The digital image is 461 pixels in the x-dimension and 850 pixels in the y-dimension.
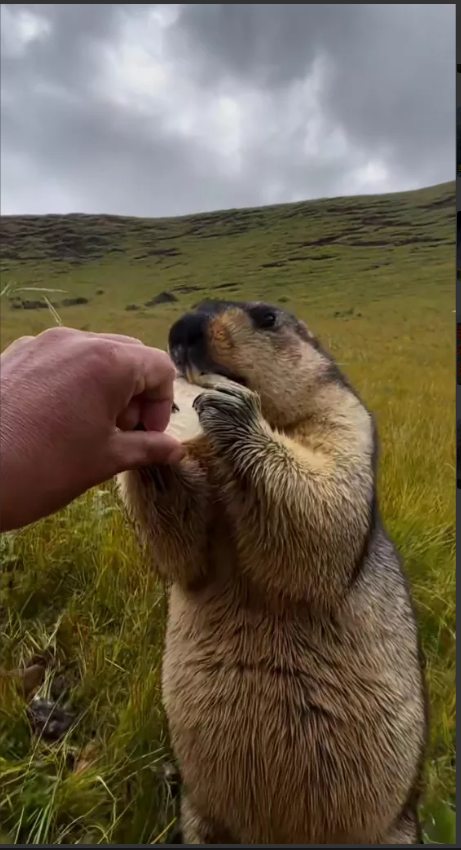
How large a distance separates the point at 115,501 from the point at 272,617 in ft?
6.72

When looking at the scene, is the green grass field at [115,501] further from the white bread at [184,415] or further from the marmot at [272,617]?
the white bread at [184,415]

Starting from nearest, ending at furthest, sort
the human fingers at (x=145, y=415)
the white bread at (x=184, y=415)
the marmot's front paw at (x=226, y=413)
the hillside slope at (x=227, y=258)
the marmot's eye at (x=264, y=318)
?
the human fingers at (x=145, y=415), the marmot's front paw at (x=226, y=413), the white bread at (x=184, y=415), the marmot's eye at (x=264, y=318), the hillside slope at (x=227, y=258)

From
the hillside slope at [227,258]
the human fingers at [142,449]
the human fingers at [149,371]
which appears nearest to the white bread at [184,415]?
the human fingers at [142,449]

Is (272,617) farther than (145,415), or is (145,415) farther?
(272,617)

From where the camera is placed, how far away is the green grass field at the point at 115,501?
8.61 ft

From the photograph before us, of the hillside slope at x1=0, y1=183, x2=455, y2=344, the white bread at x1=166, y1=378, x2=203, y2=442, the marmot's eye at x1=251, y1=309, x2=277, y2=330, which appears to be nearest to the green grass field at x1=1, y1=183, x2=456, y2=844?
the hillside slope at x1=0, y1=183, x2=455, y2=344

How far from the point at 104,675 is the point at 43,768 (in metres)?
0.46

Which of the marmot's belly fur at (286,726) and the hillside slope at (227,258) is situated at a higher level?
the hillside slope at (227,258)

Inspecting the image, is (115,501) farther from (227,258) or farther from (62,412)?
(62,412)

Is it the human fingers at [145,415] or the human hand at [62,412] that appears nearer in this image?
the human hand at [62,412]

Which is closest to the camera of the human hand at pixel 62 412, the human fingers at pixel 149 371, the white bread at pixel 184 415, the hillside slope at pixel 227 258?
the human hand at pixel 62 412

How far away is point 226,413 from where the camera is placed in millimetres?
2211

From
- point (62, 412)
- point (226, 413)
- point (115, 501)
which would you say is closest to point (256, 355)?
point (226, 413)

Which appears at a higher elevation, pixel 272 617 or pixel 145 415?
pixel 145 415
